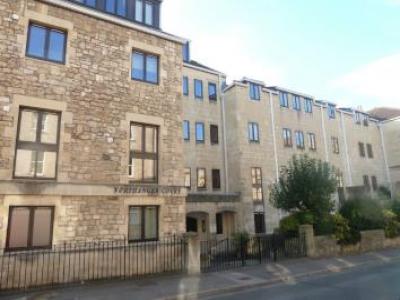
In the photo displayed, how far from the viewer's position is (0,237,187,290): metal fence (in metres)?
9.95

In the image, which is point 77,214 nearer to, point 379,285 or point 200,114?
point 379,285

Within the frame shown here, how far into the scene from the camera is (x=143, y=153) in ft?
44.0

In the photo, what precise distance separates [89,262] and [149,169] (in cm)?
429

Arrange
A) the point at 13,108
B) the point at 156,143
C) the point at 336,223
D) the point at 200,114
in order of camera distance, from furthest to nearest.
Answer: the point at 200,114 → the point at 336,223 → the point at 156,143 → the point at 13,108

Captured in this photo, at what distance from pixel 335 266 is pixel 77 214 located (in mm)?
10667

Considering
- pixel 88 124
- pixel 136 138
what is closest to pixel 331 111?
pixel 136 138

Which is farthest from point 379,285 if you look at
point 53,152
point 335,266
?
point 53,152

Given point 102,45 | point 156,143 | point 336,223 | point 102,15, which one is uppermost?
point 102,15

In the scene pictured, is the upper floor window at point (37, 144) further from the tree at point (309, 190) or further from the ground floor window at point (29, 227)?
the tree at point (309, 190)

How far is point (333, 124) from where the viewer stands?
33.8 m

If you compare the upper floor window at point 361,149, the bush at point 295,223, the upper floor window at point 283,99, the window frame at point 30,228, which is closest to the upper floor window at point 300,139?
the upper floor window at point 283,99

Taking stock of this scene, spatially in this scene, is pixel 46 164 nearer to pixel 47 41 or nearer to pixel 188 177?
pixel 47 41

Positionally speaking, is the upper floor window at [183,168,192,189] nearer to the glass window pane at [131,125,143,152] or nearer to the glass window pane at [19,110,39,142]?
the glass window pane at [131,125,143,152]

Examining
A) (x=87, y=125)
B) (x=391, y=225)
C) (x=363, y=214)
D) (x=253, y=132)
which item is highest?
(x=253, y=132)
